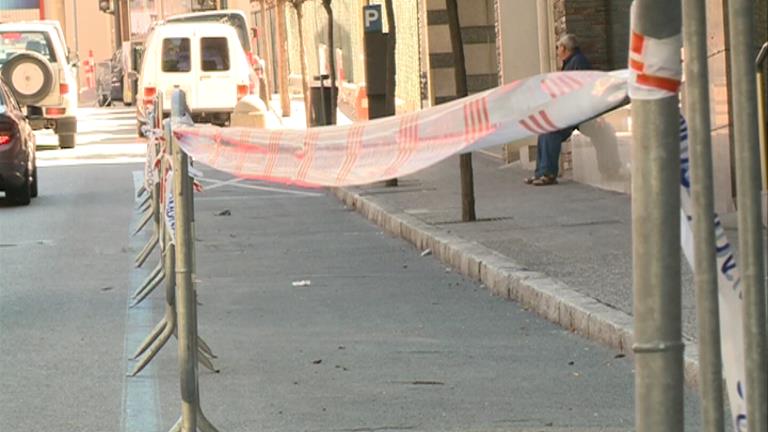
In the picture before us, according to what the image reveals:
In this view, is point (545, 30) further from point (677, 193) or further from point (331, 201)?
point (677, 193)

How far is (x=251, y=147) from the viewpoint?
6.19 meters

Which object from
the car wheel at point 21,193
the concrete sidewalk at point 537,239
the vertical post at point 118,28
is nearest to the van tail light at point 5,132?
the car wheel at point 21,193

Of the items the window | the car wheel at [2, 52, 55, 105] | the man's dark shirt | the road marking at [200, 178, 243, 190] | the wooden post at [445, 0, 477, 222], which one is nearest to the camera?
the wooden post at [445, 0, 477, 222]

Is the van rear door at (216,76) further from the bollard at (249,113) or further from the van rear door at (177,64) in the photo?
the bollard at (249,113)

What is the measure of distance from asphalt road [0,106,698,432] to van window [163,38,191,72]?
2010 cm

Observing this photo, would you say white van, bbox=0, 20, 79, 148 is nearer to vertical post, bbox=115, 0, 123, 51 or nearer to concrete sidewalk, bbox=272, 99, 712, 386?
concrete sidewalk, bbox=272, 99, 712, 386

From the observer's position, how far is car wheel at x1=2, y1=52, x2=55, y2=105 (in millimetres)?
30938

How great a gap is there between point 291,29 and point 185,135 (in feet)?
168

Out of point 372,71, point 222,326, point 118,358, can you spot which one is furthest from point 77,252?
point 372,71

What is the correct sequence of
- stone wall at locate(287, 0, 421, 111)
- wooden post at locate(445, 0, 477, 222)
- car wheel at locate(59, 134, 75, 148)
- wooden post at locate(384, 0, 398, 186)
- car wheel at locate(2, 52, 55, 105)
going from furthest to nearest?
car wheel at locate(59, 134, 75, 148) < stone wall at locate(287, 0, 421, 111) < car wheel at locate(2, 52, 55, 105) < wooden post at locate(384, 0, 398, 186) < wooden post at locate(445, 0, 477, 222)

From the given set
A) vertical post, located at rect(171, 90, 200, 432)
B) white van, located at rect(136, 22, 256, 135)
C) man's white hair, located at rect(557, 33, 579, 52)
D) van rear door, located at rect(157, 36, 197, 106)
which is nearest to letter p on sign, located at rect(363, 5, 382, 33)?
man's white hair, located at rect(557, 33, 579, 52)

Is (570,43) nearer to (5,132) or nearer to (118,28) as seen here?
(5,132)

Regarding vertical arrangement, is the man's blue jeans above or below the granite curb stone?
above

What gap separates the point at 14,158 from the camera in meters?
20.6
